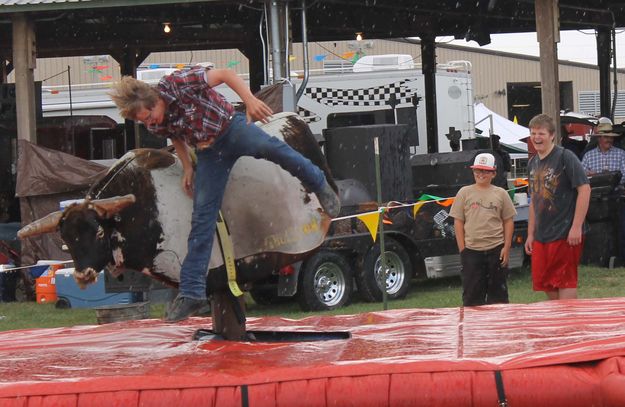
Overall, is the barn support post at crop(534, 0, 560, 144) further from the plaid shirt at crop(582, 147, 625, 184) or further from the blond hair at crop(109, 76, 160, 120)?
the blond hair at crop(109, 76, 160, 120)

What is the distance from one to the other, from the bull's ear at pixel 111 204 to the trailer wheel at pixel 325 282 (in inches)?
249

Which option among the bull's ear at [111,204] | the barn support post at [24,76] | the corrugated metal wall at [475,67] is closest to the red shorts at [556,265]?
the bull's ear at [111,204]

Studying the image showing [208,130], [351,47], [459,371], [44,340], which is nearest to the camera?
[459,371]

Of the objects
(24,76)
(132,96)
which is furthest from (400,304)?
(132,96)

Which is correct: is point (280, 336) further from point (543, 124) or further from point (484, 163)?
point (484, 163)

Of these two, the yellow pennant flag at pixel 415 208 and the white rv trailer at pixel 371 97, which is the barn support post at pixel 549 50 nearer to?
the yellow pennant flag at pixel 415 208

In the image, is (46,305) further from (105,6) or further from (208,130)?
(208,130)

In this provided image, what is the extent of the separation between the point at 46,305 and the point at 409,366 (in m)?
9.83

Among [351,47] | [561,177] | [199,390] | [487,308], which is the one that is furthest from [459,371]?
[351,47]

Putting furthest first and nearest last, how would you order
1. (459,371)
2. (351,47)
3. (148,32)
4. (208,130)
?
(351,47), (148,32), (208,130), (459,371)

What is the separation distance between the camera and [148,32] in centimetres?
2086

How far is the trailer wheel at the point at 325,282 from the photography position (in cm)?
1235

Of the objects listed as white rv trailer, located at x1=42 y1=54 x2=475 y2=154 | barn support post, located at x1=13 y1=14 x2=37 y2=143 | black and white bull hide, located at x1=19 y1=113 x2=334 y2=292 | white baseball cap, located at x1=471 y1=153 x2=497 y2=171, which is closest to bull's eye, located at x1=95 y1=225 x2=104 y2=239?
black and white bull hide, located at x1=19 y1=113 x2=334 y2=292

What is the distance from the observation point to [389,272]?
13.3 metres
